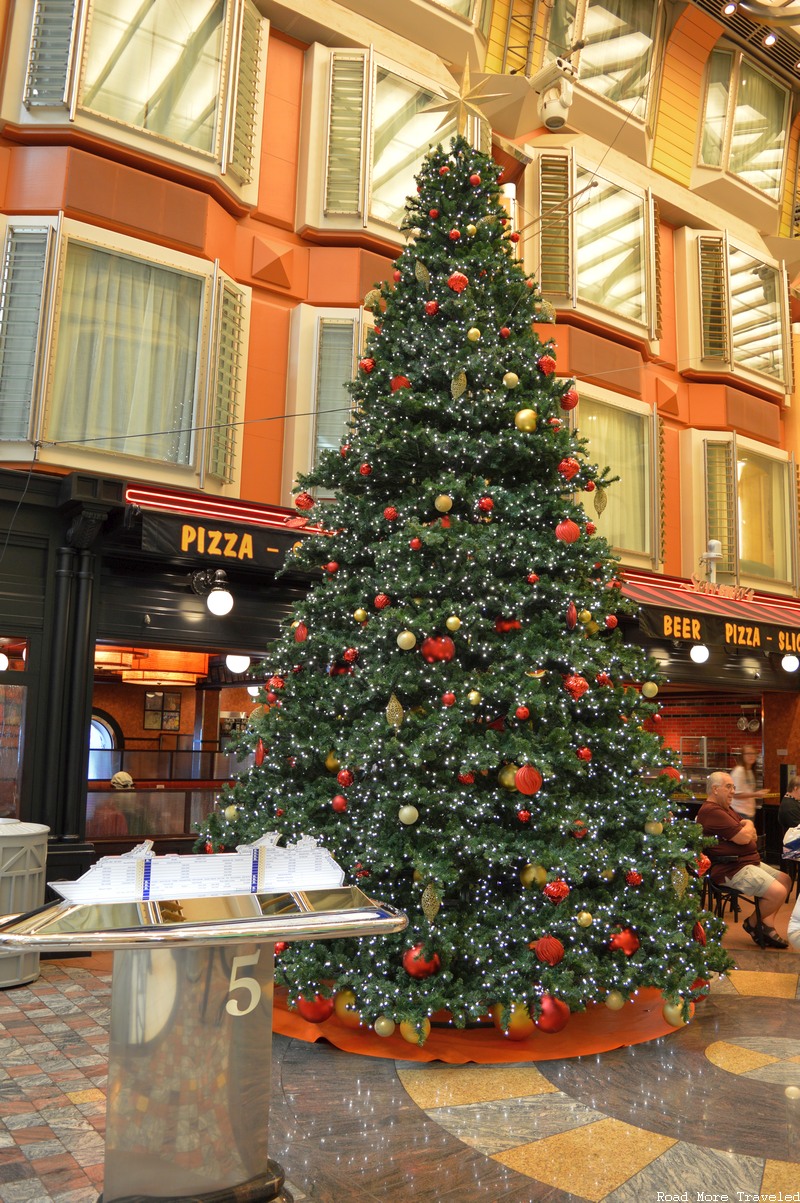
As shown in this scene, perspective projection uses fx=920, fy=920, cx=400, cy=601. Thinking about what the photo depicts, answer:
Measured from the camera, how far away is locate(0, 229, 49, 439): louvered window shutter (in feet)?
24.5

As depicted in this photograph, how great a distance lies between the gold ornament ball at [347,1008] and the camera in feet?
14.8

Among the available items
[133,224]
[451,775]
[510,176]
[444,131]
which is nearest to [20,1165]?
[451,775]

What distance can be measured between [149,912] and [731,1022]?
12.5 ft

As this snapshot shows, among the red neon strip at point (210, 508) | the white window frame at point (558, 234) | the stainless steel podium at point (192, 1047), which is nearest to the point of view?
the stainless steel podium at point (192, 1047)

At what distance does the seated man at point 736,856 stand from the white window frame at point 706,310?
7555 mm

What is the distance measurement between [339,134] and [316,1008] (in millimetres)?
8468

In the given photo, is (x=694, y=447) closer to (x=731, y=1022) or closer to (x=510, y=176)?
(x=510, y=176)

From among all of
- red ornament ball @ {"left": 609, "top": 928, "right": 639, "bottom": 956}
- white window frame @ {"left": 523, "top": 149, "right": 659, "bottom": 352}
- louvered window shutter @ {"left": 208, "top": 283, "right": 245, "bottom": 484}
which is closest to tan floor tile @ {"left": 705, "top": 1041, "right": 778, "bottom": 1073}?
red ornament ball @ {"left": 609, "top": 928, "right": 639, "bottom": 956}

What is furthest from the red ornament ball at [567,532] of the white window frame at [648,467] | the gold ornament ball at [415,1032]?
the white window frame at [648,467]

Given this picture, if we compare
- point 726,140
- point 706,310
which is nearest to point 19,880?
point 706,310

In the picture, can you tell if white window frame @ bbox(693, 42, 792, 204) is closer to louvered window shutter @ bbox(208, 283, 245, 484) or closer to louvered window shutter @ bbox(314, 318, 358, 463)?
louvered window shutter @ bbox(314, 318, 358, 463)

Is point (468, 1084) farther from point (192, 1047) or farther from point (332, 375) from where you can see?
point (332, 375)

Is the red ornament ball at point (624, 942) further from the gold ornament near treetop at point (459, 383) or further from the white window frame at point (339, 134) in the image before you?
the white window frame at point (339, 134)

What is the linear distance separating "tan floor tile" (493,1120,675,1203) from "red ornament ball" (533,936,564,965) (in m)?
0.77
